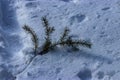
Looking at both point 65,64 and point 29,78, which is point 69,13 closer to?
point 65,64

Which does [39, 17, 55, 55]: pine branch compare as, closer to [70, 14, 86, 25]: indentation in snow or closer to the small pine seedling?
the small pine seedling

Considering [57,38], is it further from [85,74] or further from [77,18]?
[85,74]

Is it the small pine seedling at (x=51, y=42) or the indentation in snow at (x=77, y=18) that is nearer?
the small pine seedling at (x=51, y=42)

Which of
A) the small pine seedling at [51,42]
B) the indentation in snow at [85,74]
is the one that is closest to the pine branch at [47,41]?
the small pine seedling at [51,42]

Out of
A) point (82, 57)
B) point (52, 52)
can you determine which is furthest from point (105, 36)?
point (52, 52)

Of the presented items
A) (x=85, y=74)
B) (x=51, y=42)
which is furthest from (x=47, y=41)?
(x=85, y=74)

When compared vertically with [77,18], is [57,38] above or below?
below

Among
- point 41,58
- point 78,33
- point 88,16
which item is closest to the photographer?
point 41,58

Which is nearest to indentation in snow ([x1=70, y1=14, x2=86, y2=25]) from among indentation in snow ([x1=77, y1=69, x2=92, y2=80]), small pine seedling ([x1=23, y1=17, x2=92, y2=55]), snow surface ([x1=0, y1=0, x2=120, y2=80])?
snow surface ([x1=0, y1=0, x2=120, y2=80])

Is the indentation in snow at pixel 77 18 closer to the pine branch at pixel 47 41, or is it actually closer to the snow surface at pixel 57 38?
the snow surface at pixel 57 38
